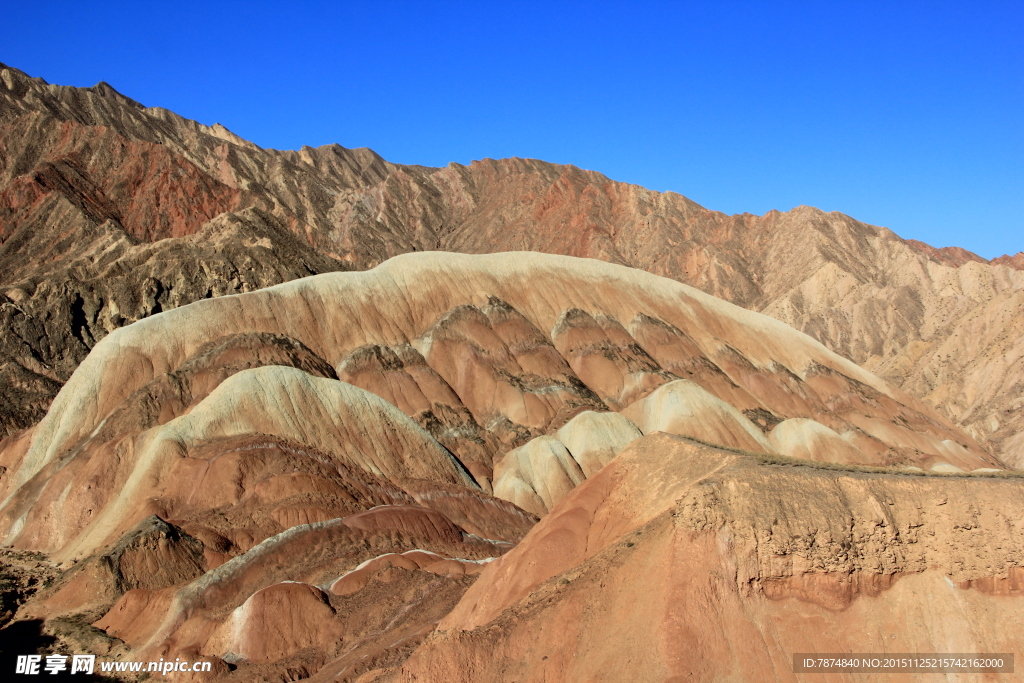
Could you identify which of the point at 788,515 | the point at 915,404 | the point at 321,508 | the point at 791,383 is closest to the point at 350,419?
the point at 321,508

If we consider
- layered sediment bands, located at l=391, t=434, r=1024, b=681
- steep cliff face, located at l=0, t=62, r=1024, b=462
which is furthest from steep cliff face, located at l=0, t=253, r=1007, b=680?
steep cliff face, located at l=0, t=62, r=1024, b=462

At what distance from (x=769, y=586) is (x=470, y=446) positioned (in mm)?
34240

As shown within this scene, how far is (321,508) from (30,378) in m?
37.3

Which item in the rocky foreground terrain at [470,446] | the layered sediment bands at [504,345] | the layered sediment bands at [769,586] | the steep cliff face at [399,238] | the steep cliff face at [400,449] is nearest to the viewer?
the layered sediment bands at [769,586]

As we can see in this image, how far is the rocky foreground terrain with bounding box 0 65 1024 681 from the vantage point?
15.0 meters

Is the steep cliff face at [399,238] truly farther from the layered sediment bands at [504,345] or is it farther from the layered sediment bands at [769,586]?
the layered sediment bands at [769,586]

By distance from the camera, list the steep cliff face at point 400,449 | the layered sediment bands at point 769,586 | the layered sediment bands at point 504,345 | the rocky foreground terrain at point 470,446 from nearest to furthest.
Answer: the layered sediment bands at point 769,586 < the rocky foreground terrain at point 470,446 < the steep cliff face at point 400,449 < the layered sediment bands at point 504,345

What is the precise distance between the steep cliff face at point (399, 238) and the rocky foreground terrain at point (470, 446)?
42 centimetres

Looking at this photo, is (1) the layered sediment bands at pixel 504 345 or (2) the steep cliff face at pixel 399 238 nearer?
(1) the layered sediment bands at pixel 504 345

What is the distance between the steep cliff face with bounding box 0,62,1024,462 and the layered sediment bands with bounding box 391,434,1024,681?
2003 inches

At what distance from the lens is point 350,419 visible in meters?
41.5

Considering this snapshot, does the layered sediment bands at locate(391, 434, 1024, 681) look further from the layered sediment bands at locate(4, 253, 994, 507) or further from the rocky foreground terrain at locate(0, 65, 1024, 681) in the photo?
the layered sediment bands at locate(4, 253, 994, 507)

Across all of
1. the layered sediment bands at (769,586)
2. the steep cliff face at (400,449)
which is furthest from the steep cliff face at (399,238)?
the layered sediment bands at (769,586)

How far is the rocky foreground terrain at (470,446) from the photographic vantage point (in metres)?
15.0
